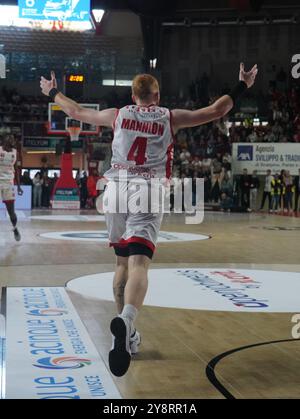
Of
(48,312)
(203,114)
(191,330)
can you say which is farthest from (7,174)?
(203,114)

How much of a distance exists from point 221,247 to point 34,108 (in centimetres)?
2089

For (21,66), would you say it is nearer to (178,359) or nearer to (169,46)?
(169,46)

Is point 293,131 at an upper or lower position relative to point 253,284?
upper

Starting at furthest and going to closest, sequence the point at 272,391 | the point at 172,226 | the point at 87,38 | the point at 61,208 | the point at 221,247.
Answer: the point at 87,38 → the point at 61,208 → the point at 172,226 → the point at 221,247 → the point at 272,391

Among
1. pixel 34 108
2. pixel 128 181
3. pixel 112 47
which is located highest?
pixel 112 47

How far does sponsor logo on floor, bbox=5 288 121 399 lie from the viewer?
11.6 ft

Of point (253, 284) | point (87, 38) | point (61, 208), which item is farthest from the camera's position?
point (87, 38)

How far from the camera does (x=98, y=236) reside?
13.2 meters

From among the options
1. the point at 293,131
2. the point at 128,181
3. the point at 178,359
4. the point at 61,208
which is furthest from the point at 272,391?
the point at 293,131

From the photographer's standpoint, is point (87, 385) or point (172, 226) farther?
point (172, 226)

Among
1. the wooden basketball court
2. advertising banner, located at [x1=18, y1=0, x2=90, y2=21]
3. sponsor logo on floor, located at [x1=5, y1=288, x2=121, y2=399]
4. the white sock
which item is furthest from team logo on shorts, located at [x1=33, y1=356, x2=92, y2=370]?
advertising banner, located at [x1=18, y1=0, x2=90, y2=21]

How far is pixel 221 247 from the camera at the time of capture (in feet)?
38.0

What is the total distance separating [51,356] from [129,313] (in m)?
0.70

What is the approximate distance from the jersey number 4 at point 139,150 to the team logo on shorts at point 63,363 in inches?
49.1
